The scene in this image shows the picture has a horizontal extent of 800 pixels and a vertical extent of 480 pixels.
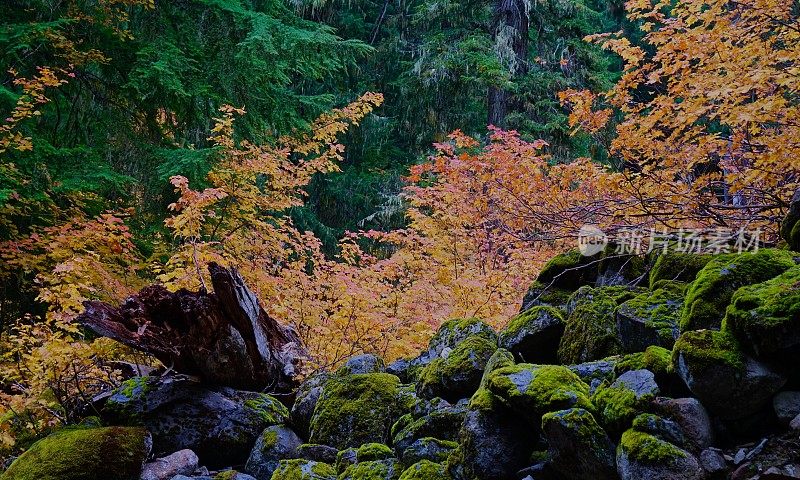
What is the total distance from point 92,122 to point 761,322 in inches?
377

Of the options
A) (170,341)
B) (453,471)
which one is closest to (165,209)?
(170,341)

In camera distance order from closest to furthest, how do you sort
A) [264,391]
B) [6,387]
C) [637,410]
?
[637,410] → [264,391] → [6,387]

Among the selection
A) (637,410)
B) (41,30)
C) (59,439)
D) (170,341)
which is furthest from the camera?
(41,30)

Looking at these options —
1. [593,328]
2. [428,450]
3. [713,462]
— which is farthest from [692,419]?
[428,450]

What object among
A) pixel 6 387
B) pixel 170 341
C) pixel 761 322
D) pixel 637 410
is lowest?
pixel 6 387

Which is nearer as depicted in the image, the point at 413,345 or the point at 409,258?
the point at 413,345

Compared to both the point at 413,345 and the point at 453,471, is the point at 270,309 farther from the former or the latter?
the point at 453,471

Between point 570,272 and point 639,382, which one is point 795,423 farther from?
point 570,272

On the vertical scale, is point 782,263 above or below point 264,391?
above

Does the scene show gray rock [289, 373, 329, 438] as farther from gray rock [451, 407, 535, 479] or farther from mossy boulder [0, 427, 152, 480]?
gray rock [451, 407, 535, 479]

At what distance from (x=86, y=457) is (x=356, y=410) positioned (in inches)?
77.3

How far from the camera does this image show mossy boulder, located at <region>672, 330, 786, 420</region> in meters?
2.62

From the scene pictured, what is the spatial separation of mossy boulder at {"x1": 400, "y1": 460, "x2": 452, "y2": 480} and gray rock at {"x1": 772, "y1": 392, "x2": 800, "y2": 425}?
1.66 metres

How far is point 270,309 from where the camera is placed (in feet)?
28.0
